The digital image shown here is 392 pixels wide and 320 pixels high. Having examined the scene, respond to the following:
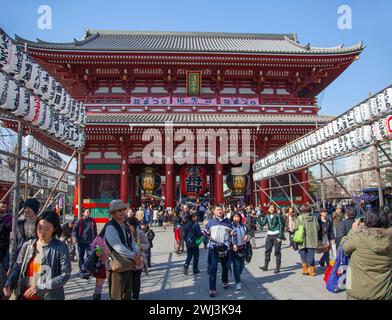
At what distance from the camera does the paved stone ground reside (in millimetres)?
5230

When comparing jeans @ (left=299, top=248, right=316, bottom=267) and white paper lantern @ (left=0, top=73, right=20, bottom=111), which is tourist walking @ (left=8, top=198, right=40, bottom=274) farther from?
jeans @ (left=299, top=248, right=316, bottom=267)

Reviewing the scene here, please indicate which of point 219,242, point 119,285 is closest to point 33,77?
point 119,285

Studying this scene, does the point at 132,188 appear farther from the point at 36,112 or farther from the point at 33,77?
the point at 33,77

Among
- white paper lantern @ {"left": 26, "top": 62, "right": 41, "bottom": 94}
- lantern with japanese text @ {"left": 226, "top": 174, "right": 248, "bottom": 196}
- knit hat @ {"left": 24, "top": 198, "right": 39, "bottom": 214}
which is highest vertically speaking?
white paper lantern @ {"left": 26, "top": 62, "right": 41, "bottom": 94}

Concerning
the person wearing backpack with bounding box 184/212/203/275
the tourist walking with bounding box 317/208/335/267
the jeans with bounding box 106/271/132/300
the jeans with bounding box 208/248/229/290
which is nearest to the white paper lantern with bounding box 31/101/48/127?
the jeans with bounding box 106/271/132/300

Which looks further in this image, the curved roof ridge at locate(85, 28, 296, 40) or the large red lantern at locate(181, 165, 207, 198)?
the curved roof ridge at locate(85, 28, 296, 40)

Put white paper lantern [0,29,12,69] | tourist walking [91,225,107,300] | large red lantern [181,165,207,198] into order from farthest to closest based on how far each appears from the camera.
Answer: large red lantern [181,165,207,198] → white paper lantern [0,29,12,69] → tourist walking [91,225,107,300]

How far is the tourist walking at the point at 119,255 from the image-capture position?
354cm

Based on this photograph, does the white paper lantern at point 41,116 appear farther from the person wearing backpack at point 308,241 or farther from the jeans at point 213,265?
the person wearing backpack at point 308,241

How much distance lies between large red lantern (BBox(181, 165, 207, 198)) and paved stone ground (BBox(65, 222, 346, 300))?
25.8 feet

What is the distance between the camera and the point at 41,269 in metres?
3.00

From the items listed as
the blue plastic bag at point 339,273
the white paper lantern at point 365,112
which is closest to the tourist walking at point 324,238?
the blue plastic bag at point 339,273

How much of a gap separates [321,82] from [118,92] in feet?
43.4
